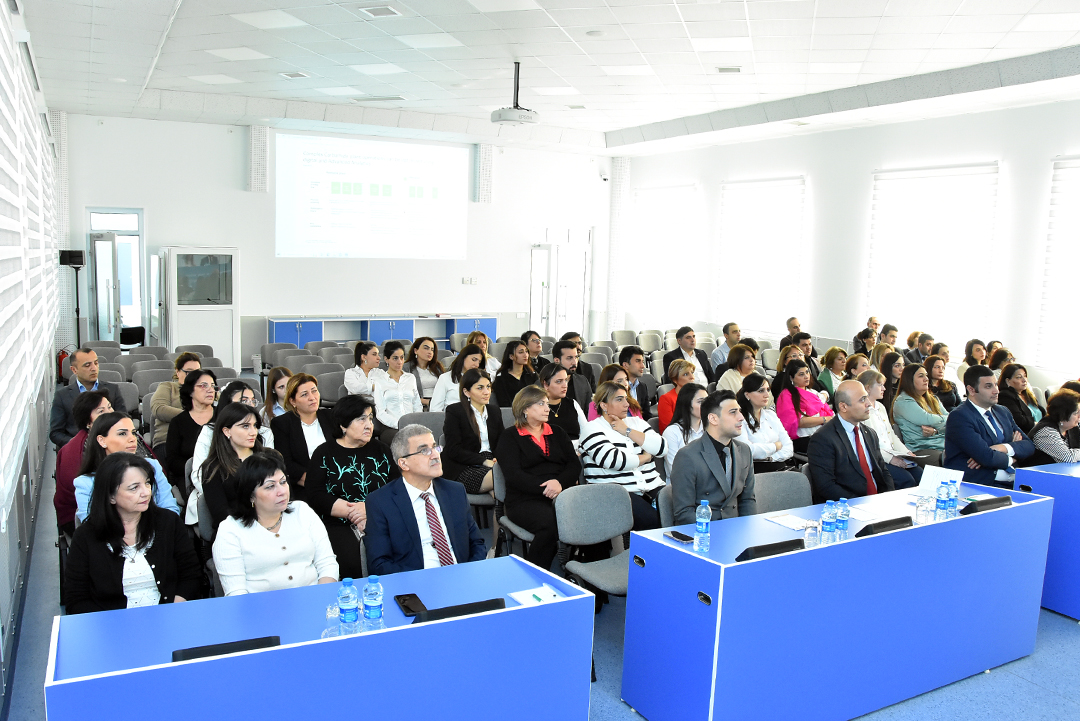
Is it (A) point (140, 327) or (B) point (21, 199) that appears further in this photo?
(A) point (140, 327)

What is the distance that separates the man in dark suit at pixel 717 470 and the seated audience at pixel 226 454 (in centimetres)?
232

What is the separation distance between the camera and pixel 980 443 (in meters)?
5.65

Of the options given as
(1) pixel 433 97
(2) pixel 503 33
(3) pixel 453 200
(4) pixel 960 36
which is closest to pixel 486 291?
(3) pixel 453 200

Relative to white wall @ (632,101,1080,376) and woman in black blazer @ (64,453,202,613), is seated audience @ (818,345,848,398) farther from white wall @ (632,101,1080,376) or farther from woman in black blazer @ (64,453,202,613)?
woman in black blazer @ (64,453,202,613)

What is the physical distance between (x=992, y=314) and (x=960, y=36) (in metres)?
4.13

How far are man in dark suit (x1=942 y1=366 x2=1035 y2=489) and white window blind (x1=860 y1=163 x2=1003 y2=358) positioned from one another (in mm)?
5349

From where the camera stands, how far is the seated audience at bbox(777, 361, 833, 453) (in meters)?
7.12

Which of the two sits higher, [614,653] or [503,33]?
[503,33]

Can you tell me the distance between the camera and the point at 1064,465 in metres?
Result: 5.45

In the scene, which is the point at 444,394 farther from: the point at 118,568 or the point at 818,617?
the point at 818,617

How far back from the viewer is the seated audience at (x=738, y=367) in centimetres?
760

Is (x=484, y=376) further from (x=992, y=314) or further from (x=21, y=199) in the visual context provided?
(x=992, y=314)

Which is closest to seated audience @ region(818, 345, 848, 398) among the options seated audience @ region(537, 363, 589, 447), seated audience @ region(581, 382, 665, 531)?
seated audience @ region(537, 363, 589, 447)

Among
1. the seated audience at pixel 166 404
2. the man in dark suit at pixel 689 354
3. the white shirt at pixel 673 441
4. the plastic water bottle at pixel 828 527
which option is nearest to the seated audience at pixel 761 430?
the white shirt at pixel 673 441
